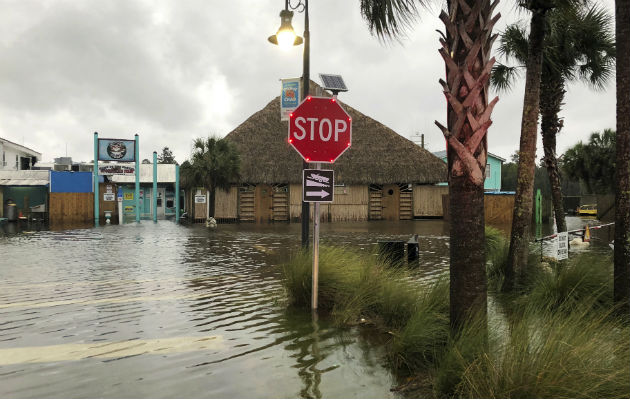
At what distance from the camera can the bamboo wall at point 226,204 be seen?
29672 mm

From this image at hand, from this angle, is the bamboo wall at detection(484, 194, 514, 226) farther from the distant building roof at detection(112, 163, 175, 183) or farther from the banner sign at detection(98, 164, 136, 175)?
the distant building roof at detection(112, 163, 175, 183)

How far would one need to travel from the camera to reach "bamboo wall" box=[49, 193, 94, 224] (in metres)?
29.2

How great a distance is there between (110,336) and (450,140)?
423 cm

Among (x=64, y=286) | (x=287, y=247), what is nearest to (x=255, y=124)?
(x=287, y=247)

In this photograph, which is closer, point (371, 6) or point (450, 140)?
point (450, 140)

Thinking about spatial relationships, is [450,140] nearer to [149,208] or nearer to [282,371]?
[282,371]

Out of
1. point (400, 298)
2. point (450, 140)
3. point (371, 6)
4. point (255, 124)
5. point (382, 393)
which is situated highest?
point (255, 124)

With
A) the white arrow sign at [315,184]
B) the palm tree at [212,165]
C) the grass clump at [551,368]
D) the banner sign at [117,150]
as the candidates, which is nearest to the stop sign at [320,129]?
the white arrow sign at [315,184]

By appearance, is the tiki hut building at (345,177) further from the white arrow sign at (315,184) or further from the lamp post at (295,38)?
the white arrow sign at (315,184)

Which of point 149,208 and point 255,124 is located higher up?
point 255,124

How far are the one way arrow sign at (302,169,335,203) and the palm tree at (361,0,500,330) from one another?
209 centimetres

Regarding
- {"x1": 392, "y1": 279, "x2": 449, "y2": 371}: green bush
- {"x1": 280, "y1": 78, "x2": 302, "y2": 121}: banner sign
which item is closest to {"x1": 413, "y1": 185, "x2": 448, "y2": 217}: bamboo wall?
{"x1": 280, "y1": 78, "x2": 302, "y2": 121}: banner sign

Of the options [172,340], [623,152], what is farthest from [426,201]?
[172,340]

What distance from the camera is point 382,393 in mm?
3652
